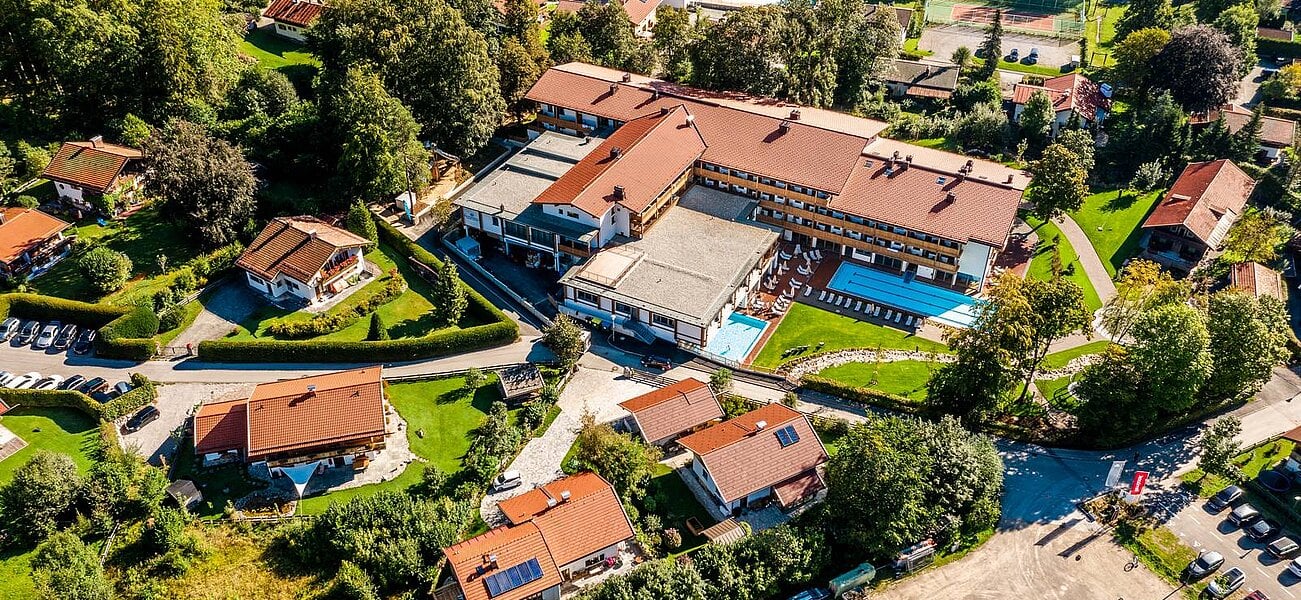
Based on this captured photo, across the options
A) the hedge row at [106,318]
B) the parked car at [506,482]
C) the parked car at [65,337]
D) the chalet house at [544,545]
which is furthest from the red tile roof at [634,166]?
the parked car at [65,337]

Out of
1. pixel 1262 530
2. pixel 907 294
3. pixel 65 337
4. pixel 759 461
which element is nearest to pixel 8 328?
pixel 65 337

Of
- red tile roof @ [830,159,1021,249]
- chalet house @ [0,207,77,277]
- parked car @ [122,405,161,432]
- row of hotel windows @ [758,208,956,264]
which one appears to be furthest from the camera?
row of hotel windows @ [758,208,956,264]

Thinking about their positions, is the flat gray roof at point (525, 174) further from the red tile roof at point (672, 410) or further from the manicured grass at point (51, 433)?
the manicured grass at point (51, 433)

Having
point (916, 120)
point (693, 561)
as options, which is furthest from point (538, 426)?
point (916, 120)

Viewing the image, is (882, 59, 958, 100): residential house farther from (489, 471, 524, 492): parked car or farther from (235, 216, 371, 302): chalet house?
(489, 471, 524, 492): parked car

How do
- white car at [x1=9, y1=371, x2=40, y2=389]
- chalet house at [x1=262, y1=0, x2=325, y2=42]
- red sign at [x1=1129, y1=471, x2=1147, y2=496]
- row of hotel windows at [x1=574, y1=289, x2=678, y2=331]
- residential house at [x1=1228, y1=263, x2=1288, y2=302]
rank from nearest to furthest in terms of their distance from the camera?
red sign at [x1=1129, y1=471, x2=1147, y2=496] → white car at [x1=9, y1=371, x2=40, y2=389] → row of hotel windows at [x1=574, y1=289, x2=678, y2=331] → residential house at [x1=1228, y1=263, x2=1288, y2=302] → chalet house at [x1=262, y1=0, x2=325, y2=42]

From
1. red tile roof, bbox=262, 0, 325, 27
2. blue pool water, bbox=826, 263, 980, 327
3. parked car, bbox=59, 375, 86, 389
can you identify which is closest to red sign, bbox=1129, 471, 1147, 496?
blue pool water, bbox=826, 263, 980, 327

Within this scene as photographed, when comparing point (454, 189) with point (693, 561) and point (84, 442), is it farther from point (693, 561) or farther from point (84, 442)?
point (693, 561)
